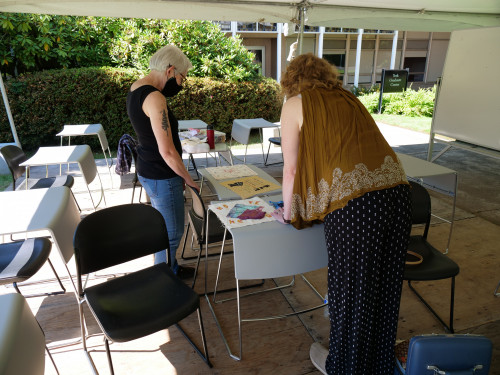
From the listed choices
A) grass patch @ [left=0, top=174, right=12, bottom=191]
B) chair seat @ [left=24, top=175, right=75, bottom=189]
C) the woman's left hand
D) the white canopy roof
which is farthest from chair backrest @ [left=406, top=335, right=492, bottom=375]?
grass patch @ [left=0, top=174, right=12, bottom=191]

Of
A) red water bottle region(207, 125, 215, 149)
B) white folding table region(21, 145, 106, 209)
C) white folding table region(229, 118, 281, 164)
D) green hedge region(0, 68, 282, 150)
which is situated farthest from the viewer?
green hedge region(0, 68, 282, 150)

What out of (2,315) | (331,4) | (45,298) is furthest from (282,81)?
(331,4)

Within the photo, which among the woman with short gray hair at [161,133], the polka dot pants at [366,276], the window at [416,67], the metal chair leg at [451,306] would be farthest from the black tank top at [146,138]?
the window at [416,67]

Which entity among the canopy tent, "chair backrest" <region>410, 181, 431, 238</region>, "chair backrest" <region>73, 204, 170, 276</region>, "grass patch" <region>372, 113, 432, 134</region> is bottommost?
"grass patch" <region>372, 113, 432, 134</region>

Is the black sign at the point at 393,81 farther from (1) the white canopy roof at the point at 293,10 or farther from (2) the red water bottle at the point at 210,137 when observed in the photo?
(2) the red water bottle at the point at 210,137

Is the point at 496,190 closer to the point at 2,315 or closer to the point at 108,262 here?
the point at 108,262

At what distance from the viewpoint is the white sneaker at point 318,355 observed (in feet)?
6.32

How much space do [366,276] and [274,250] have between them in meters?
0.48

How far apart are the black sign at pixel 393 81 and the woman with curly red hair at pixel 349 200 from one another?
955 centimetres

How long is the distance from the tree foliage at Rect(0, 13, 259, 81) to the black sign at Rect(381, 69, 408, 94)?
167 inches

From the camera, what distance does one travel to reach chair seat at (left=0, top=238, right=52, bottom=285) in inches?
78.9

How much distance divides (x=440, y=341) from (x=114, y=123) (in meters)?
6.95

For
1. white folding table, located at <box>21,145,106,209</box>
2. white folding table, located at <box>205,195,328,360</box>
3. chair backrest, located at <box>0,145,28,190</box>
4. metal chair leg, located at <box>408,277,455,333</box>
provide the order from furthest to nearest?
white folding table, located at <box>21,145,106,209</box> → chair backrest, located at <box>0,145,28,190</box> → metal chair leg, located at <box>408,277,455,333</box> → white folding table, located at <box>205,195,328,360</box>

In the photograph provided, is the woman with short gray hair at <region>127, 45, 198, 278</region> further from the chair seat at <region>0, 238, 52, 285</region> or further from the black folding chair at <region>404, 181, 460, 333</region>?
the black folding chair at <region>404, 181, 460, 333</region>
